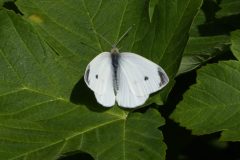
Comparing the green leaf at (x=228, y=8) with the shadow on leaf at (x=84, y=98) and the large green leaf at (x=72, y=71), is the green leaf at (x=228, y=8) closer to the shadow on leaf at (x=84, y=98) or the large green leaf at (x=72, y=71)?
the large green leaf at (x=72, y=71)

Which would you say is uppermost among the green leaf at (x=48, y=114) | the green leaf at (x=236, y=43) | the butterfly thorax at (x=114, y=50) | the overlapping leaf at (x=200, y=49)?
the green leaf at (x=236, y=43)

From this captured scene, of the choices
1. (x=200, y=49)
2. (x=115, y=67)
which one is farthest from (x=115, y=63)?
(x=200, y=49)

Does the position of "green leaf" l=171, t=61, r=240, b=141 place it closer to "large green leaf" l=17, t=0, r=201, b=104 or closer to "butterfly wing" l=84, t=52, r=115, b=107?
"large green leaf" l=17, t=0, r=201, b=104

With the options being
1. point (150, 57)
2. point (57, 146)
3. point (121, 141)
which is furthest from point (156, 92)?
point (57, 146)

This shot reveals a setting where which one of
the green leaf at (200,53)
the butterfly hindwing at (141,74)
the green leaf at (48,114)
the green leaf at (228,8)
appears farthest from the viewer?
the green leaf at (228,8)

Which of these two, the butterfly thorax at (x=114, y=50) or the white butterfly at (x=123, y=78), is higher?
the butterfly thorax at (x=114, y=50)

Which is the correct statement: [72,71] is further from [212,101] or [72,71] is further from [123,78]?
[212,101]

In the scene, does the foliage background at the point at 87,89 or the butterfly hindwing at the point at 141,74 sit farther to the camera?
the butterfly hindwing at the point at 141,74

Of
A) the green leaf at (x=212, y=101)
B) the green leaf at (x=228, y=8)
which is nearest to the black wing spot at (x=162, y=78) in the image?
the green leaf at (x=212, y=101)
